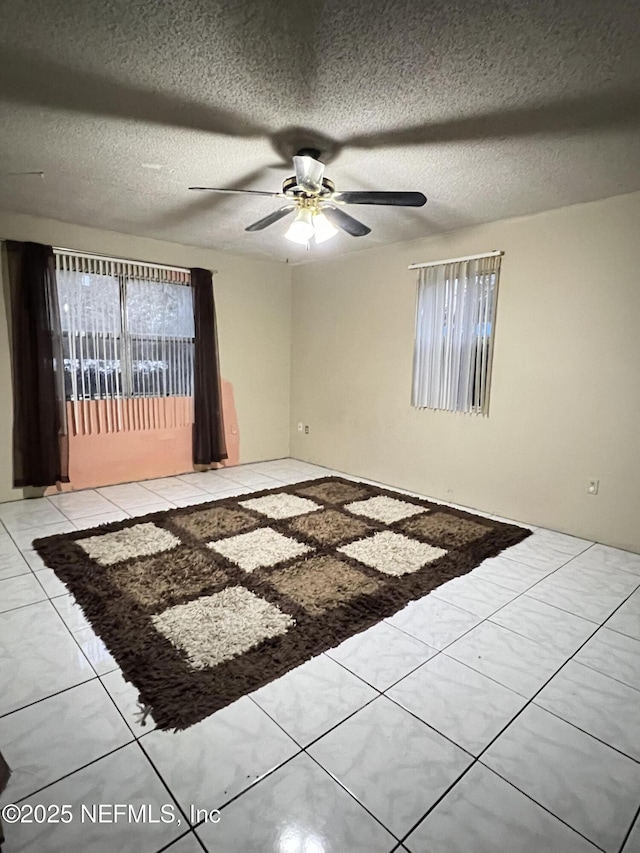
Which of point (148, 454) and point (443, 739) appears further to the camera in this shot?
point (148, 454)

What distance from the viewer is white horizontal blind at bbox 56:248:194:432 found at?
3.84 m

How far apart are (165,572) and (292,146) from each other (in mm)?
2408

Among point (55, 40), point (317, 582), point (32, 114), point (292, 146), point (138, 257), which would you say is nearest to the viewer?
point (55, 40)

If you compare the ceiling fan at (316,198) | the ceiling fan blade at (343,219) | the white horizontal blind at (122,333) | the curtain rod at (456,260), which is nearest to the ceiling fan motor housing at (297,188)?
the ceiling fan at (316,198)

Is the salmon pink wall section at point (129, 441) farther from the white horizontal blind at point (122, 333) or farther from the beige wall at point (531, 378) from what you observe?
the beige wall at point (531, 378)

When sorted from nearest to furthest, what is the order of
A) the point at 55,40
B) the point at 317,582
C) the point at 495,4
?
the point at 495,4 → the point at 55,40 → the point at 317,582

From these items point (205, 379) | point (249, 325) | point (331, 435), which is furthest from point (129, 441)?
point (331, 435)

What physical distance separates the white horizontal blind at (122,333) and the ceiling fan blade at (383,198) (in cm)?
246

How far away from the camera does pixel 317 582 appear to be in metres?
2.44

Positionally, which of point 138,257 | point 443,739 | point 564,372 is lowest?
point 443,739

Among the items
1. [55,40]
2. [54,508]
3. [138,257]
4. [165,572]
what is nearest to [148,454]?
[54,508]

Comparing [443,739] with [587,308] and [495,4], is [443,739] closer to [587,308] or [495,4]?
[495,4]

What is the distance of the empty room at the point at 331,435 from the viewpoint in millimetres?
1335

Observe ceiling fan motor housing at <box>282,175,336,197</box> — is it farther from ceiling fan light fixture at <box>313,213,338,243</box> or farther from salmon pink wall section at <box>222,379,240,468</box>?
salmon pink wall section at <box>222,379,240,468</box>
